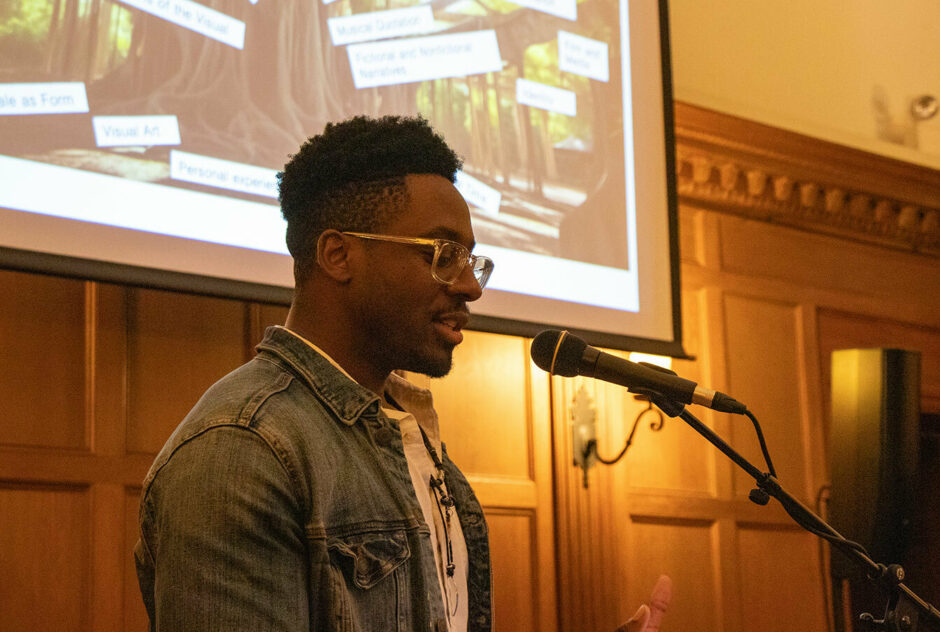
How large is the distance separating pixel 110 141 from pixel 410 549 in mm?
1345

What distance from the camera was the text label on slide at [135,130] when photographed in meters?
2.36

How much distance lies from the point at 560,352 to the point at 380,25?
4.94 ft

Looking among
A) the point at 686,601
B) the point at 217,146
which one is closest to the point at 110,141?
the point at 217,146

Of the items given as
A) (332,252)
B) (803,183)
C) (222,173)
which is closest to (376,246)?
(332,252)

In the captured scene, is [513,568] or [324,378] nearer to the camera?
[324,378]

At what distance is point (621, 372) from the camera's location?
5.24 ft

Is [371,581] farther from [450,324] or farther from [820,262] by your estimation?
[820,262]

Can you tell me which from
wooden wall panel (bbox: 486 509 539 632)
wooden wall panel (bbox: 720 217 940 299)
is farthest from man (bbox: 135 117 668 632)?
wooden wall panel (bbox: 720 217 940 299)

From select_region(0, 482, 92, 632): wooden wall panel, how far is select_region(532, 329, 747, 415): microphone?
1341 millimetres

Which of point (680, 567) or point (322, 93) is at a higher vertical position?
point (322, 93)

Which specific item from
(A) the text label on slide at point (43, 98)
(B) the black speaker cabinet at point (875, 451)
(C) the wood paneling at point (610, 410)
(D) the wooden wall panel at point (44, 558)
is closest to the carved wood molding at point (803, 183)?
(C) the wood paneling at point (610, 410)

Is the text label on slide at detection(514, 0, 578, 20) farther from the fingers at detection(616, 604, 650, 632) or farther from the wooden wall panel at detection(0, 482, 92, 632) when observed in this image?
the fingers at detection(616, 604, 650, 632)

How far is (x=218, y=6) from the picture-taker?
8.50 ft

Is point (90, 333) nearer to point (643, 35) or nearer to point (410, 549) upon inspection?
point (410, 549)
